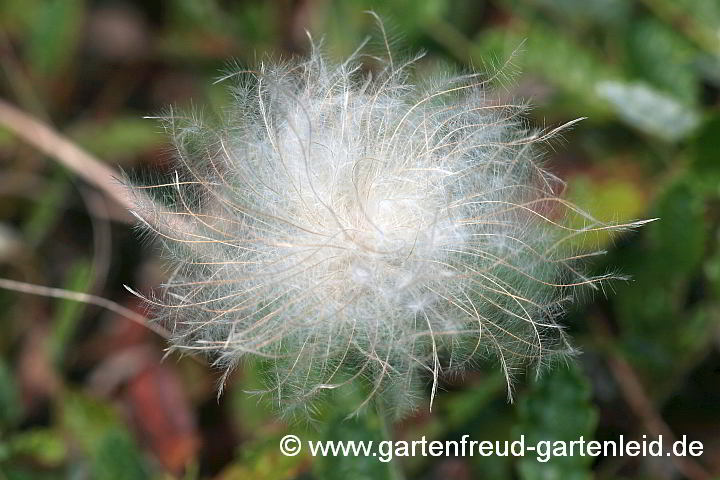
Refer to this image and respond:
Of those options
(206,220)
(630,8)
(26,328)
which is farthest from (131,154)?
(630,8)

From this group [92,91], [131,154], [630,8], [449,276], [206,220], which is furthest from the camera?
[92,91]

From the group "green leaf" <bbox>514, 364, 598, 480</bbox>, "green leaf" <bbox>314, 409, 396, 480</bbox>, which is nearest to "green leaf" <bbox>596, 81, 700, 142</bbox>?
"green leaf" <bbox>514, 364, 598, 480</bbox>

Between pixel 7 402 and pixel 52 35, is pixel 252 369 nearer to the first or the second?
pixel 7 402

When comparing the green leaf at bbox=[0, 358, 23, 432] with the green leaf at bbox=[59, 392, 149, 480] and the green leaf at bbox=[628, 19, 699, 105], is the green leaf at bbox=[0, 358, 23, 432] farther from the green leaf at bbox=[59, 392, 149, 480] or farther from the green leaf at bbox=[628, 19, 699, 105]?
the green leaf at bbox=[628, 19, 699, 105]

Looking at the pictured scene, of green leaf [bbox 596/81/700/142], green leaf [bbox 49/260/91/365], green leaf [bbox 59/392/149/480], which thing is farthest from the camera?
green leaf [bbox 49/260/91/365]

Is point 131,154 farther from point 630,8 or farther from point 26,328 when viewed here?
point 630,8
